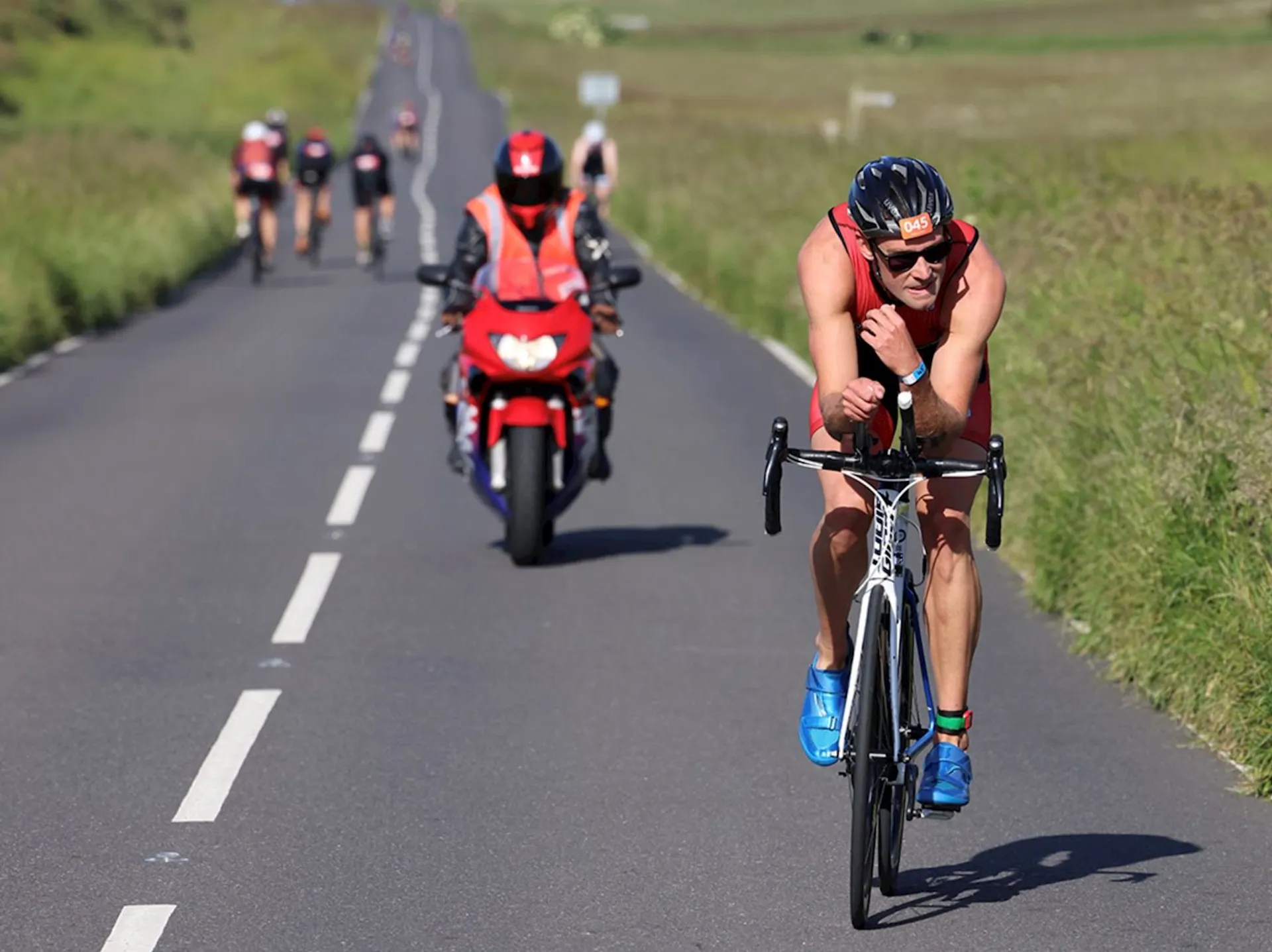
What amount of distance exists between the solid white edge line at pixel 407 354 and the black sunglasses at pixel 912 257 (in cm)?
1574

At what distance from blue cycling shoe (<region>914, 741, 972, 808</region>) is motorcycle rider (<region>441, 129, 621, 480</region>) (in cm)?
576

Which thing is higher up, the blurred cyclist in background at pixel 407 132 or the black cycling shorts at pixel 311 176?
the black cycling shorts at pixel 311 176

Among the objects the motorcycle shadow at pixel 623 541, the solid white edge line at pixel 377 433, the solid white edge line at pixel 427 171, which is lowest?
the solid white edge line at pixel 427 171

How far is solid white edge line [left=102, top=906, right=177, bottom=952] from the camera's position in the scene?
583cm

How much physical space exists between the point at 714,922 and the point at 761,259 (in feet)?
67.3

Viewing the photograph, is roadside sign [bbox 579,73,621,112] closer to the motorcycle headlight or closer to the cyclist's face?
the motorcycle headlight

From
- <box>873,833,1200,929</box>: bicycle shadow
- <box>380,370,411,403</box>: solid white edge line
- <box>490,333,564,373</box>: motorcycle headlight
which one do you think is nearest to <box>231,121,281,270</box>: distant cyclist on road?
<box>380,370,411,403</box>: solid white edge line

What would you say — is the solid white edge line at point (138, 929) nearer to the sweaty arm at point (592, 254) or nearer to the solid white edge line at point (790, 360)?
the sweaty arm at point (592, 254)

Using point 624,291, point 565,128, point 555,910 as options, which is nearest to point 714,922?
point 555,910

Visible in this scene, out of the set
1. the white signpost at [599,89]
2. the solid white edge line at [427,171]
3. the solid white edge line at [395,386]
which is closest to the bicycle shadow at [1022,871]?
the solid white edge line at [395,386]

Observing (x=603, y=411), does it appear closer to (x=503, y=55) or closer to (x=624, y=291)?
(x=624, y=291)

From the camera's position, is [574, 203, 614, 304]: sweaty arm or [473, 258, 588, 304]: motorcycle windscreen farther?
[574, 203, 614, 304]: sweaty arm

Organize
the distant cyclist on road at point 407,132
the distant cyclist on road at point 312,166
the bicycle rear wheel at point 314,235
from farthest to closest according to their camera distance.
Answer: the distant cyclist on road at point 407,132
the bicycle rear wheel at point 314,235
the distant cyclist on road at point 312,166

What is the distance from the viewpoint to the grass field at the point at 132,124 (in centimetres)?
2656
